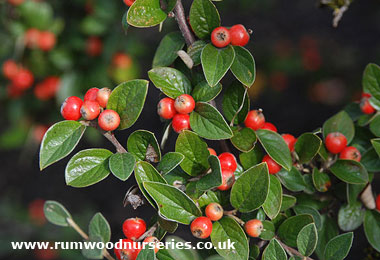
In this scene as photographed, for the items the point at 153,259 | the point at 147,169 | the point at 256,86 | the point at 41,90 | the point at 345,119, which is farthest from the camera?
the point at 256,86

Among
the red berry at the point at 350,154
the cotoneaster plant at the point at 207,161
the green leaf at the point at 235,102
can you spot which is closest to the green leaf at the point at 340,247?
the cotoneaster plant at the point at 207,161

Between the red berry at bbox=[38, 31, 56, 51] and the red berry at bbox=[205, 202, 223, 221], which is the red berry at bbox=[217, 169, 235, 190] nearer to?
the red berry at bbox=[205, 202, 223, 221]

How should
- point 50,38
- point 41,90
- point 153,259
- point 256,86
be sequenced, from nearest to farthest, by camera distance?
point 153,259 → point 50,38 → point 41,90 → point 256,86

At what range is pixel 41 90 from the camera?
2.36m

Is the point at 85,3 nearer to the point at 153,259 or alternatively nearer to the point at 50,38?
the point at 50,38

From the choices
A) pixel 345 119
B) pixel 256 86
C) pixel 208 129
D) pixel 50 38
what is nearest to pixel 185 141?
pixel 208 129

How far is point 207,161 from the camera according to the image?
3.21 feet

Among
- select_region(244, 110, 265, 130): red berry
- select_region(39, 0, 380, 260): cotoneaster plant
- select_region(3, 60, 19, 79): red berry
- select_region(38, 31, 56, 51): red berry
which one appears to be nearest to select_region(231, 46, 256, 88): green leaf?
select_region(39, 0, 380, 260): cotoneaster plant

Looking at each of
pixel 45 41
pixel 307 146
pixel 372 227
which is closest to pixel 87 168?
pixel 307 146

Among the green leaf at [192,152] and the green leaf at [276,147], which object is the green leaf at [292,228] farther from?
the green leaf at [192,152]

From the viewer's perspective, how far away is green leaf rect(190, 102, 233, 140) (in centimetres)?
94

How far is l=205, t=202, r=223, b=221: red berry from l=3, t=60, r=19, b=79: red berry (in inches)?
66.2

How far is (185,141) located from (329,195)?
50 cm

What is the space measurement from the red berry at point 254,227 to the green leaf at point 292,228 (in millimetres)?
81
